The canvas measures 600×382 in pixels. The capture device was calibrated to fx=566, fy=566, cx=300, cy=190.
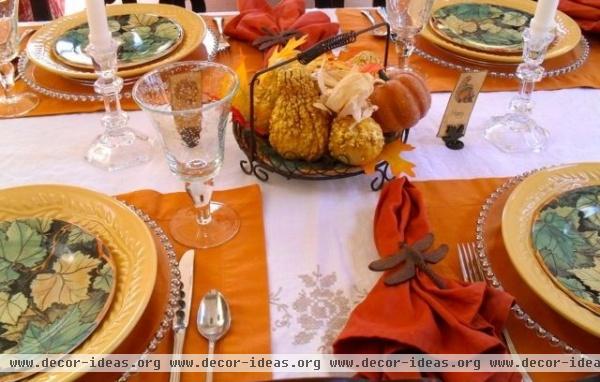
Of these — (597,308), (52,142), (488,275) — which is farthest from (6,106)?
(597,308)

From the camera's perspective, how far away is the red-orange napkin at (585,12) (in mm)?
1140

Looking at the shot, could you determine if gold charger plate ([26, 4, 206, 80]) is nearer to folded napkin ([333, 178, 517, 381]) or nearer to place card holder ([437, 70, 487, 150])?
place card holder ([437, 70, 487, 150])

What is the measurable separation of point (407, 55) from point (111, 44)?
49 centimetres

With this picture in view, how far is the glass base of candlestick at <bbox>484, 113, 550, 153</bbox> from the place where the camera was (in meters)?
0.87

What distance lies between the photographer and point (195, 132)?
643 mm

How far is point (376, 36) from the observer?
1.13 metres

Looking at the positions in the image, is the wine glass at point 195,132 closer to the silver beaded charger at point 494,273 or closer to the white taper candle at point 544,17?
the silver beaded charger at point 494,273

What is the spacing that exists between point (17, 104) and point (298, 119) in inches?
20.6

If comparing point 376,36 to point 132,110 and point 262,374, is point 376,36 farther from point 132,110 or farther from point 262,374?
point 262,374

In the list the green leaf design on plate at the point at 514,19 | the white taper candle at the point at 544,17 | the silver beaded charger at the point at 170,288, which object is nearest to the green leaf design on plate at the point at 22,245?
the silver beaded charger at the point at 170,288

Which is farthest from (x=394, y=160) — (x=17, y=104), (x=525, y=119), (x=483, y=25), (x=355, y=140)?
(x=17, y=104)

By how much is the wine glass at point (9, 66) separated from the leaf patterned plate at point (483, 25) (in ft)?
2.39

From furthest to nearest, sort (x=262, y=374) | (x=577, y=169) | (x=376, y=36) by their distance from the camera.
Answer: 1. (x=376, y=36)
2. (x=577, y=169)
3. (x=262, y=374)

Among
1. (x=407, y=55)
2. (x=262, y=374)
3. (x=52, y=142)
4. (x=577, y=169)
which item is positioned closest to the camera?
(x=262, y=374)
